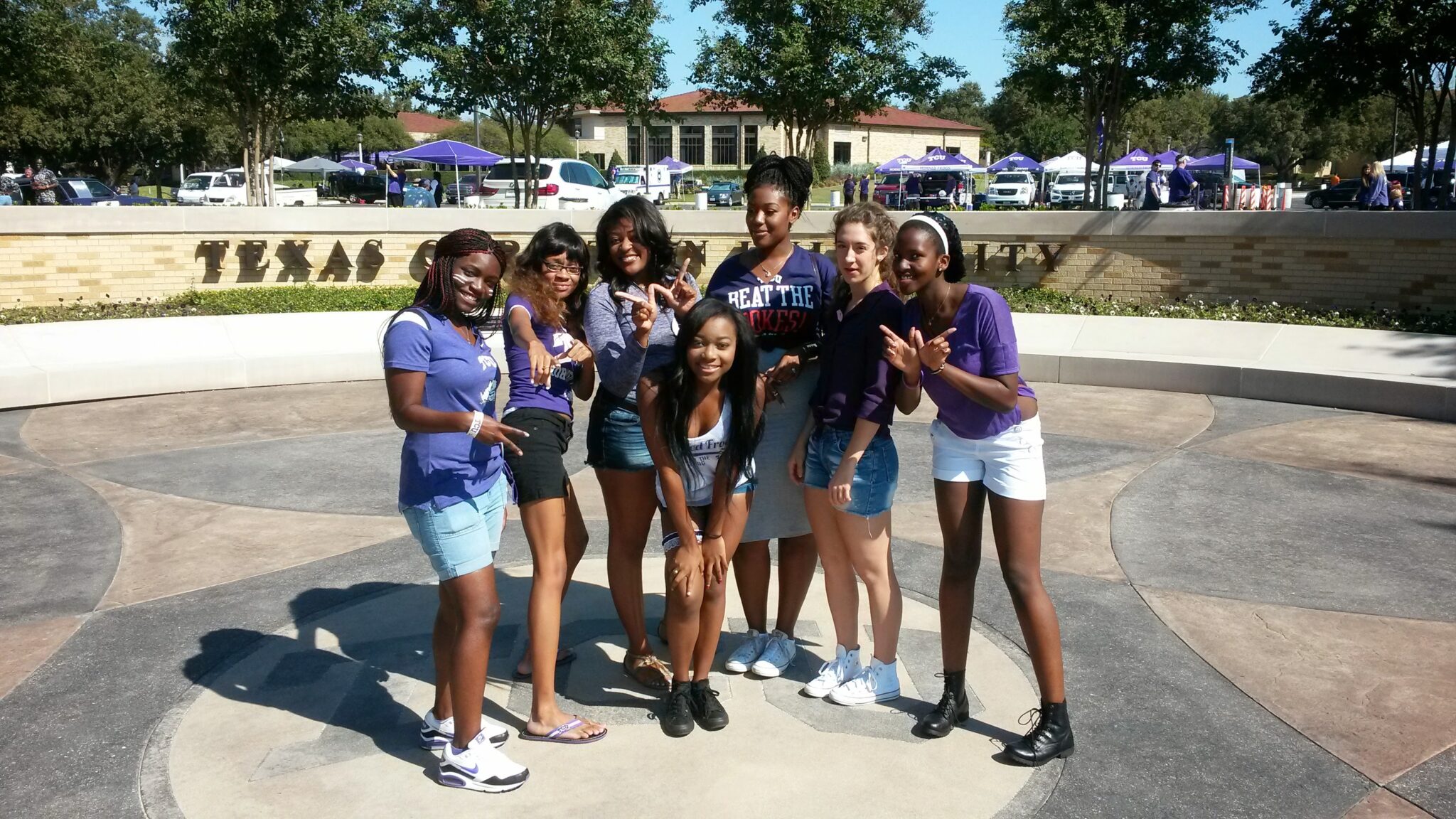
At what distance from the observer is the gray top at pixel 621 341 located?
3.90 metres

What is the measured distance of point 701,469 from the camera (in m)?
3.87

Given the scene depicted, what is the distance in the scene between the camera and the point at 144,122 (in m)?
49.2

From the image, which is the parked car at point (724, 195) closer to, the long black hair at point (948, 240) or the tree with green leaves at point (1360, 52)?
the tree with green leaves at point (1360, 52)

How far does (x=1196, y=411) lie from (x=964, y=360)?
650 centimetres

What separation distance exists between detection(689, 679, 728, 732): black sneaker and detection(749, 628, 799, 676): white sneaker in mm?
402

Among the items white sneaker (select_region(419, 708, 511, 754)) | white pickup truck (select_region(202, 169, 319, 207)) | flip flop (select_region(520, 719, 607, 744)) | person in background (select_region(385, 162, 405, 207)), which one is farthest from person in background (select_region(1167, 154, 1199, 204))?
white sneaker (select_region(419, 708, 511, 754))

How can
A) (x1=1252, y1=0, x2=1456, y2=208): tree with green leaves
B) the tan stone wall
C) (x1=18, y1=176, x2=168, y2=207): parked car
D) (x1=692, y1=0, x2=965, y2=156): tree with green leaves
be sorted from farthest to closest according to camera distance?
(x1=18, y1=176, x2=168, y2=207): parked car → (x1=692, y1=0, x2=965, y2=156): tree with green leaves → (x1=1252, y1=0, x2=1456, y2=208): tree with green leaves → the tan stone wall

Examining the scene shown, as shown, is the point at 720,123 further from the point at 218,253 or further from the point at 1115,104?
the point at 218,253

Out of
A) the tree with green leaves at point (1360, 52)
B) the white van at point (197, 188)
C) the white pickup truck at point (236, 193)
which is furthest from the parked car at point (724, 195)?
the tree with green leaves at point (1360, 52)

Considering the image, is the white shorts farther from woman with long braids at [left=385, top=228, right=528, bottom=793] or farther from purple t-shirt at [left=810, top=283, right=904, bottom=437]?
woman with long braids at [left=385, top=228, right=528, bottom=793]

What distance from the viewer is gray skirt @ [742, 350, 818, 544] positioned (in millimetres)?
4180

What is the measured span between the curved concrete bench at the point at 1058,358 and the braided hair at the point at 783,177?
272 inches

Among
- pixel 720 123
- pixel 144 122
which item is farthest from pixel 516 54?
pixel 720 123

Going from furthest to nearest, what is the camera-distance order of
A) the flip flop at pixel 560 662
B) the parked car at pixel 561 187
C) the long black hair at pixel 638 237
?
the parked car at pixel 561 187, the flip flop at pixel 560 662, the long black hair at pixel 638 237
